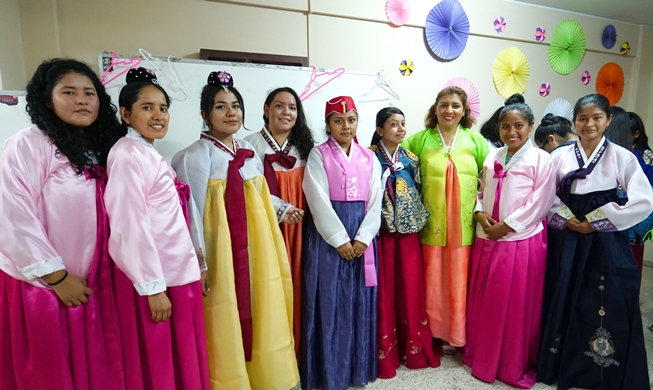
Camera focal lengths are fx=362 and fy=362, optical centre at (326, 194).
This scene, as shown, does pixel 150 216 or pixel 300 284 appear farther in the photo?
pixel 300 284

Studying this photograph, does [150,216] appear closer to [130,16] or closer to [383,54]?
[130,16]

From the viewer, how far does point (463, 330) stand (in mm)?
2014

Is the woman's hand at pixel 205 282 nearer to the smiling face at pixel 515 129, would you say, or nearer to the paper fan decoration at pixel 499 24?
the smiling face at pixel 515 129

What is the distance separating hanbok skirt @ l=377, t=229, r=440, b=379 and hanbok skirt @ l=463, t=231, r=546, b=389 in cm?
29

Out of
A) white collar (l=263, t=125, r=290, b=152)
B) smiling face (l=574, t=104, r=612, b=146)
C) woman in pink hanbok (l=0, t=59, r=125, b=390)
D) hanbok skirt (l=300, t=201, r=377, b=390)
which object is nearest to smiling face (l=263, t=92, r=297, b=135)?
white collar (l=263, t=125, r=290, b=152)

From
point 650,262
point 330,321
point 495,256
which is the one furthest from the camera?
point 650,262

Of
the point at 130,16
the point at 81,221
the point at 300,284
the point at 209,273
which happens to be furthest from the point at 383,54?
the point at 81,221

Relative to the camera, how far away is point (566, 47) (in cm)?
375

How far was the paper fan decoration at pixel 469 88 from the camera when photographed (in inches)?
131

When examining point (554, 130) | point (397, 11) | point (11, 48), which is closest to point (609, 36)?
point (554, 130)

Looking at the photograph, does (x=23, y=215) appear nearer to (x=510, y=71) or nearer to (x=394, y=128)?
(x=394, y=128)

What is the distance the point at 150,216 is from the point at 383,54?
8.11 ft

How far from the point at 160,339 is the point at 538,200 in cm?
174

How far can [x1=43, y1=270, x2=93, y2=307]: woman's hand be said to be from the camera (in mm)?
1108
